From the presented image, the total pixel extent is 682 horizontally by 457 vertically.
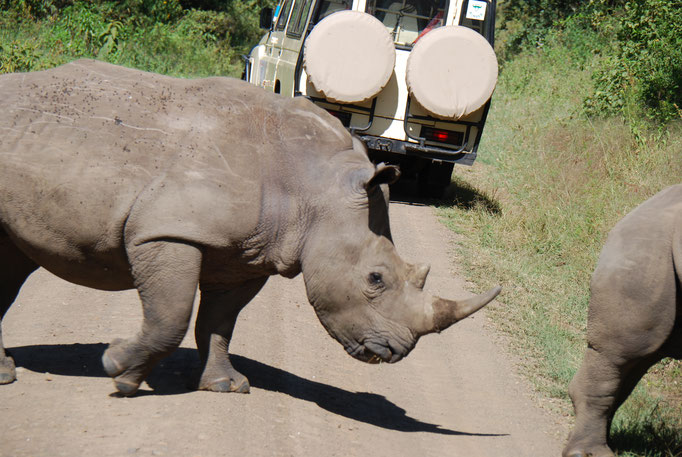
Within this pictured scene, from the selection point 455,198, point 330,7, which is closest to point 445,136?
point 455,198

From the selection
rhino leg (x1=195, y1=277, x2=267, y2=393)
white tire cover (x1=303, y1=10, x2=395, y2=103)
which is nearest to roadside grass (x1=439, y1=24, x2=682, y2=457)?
white tire cover (x1=303, y1=10, x2=395, y2=103)

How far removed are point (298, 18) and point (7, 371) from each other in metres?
8.54

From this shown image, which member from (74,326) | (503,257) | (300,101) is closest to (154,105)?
(300,101)

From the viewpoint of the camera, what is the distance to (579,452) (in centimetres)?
506

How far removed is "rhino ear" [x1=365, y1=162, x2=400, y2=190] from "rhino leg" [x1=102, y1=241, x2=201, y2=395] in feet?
3.25

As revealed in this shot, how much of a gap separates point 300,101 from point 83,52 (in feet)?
43.2

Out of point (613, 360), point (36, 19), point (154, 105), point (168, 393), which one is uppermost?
point (154, 105)

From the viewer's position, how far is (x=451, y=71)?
1102cm

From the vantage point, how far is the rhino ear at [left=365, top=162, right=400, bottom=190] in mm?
4723

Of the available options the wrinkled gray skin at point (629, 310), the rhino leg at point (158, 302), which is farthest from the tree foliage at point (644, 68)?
the rhino leg at point (158, 302)

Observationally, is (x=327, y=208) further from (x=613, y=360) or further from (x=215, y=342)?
(x=613, y=360)

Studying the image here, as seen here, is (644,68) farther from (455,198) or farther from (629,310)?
(629,310)

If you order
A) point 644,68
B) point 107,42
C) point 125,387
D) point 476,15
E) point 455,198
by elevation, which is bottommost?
point 107,42


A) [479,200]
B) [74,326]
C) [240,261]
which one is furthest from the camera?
[479,200]
